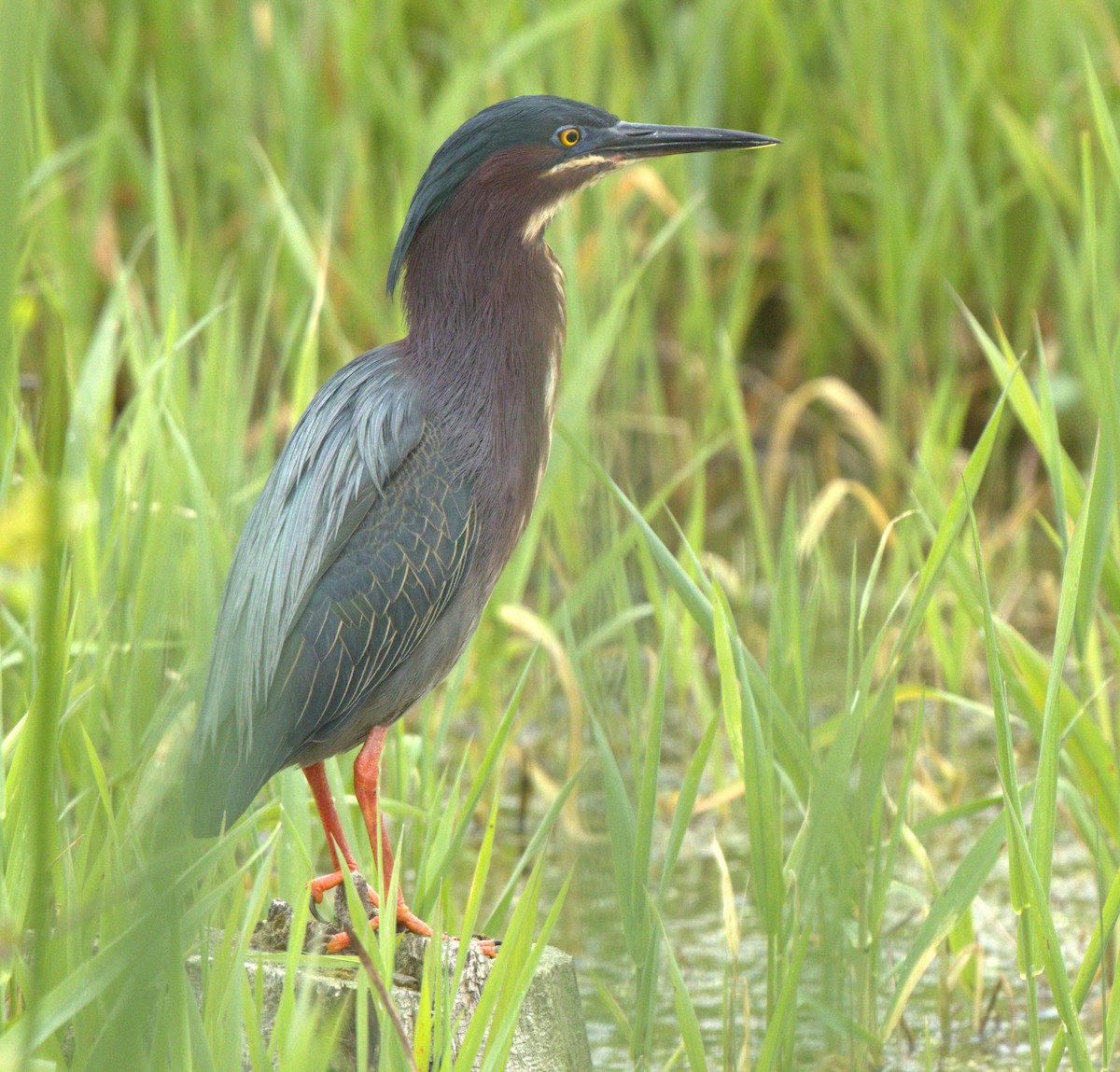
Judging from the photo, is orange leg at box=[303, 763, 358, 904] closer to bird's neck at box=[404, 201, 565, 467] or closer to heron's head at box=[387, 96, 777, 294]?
bird's neck at box=[404, 201, 565, 467]

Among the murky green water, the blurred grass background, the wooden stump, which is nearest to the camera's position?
the blurred grass background

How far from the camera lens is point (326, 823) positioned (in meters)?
2.14

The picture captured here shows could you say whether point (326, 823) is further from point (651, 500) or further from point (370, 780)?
point (651, 500)

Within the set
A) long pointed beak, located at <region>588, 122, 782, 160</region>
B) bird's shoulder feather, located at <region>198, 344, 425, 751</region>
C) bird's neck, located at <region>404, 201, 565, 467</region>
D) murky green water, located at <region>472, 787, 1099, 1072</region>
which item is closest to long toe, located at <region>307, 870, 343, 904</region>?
bird's shoulder feather, located at <region>198, 344, 425, 751</region>

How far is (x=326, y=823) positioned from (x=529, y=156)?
93 centimetres

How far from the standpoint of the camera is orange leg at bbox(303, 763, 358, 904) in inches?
83.9

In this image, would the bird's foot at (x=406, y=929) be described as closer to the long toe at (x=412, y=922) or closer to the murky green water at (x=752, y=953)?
the long toe at (x=412, y=922)

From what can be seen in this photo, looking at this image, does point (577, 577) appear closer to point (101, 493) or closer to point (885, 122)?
point (101, 493)

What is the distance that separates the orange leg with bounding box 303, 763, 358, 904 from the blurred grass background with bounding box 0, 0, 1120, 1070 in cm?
4

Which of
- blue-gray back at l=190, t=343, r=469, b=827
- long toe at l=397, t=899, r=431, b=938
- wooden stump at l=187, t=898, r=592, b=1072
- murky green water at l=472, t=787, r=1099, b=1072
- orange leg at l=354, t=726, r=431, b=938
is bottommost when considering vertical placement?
murky green water at l=472, t=787, r=1099, b=1072

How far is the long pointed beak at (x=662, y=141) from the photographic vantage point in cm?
233

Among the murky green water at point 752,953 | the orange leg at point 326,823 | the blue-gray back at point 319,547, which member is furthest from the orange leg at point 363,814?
the murky green water at point 752,953

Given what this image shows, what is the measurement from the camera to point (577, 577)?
3.38 m

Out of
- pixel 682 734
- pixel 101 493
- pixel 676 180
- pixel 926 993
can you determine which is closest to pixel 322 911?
pixel 101 493
